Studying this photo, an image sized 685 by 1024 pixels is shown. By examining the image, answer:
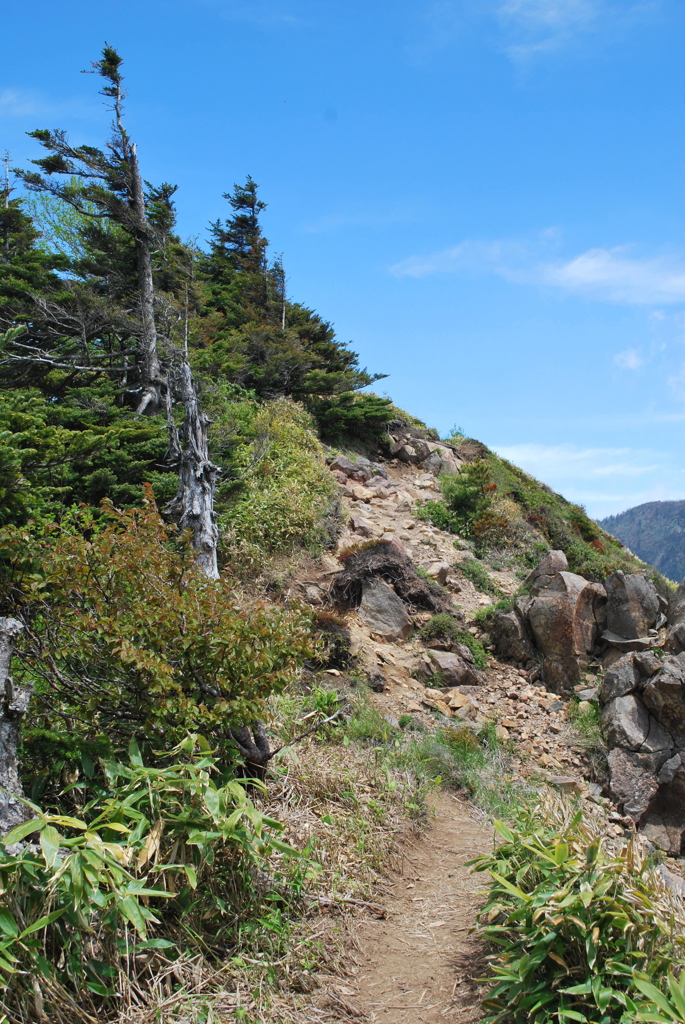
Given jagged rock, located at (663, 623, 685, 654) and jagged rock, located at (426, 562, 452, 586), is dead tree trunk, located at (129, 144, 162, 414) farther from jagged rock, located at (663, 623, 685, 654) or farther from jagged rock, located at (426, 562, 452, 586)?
jagged rock, located at (663, 623, 685, 654)

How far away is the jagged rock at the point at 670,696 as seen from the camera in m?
7.95

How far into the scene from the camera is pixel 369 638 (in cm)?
961

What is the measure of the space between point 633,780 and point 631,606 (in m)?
3.04

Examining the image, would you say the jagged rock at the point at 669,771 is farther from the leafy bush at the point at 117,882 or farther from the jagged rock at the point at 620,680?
the leafy bush at the point at 117,882

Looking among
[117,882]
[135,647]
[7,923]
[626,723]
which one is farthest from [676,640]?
[7,923]

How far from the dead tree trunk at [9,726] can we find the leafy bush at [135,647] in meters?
0.57

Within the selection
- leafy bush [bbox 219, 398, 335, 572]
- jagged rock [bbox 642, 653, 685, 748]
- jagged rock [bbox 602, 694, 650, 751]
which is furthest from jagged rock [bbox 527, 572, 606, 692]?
leafy bush [bbox 219, 398, 335, 572]

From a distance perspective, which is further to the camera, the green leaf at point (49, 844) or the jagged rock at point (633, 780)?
the jagged rock at point (633, 780)

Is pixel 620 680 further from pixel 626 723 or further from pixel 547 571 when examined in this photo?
pixel 547 571

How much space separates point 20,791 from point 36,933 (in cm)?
78

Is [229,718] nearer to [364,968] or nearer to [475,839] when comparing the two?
[364,968]

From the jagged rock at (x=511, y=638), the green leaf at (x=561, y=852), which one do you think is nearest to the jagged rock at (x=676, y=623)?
the jagged rock at (x=511, y=638)

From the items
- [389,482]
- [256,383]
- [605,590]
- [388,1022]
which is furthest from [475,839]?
[256,383]

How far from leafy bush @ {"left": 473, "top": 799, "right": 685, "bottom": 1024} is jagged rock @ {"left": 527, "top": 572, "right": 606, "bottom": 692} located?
6801 mm
